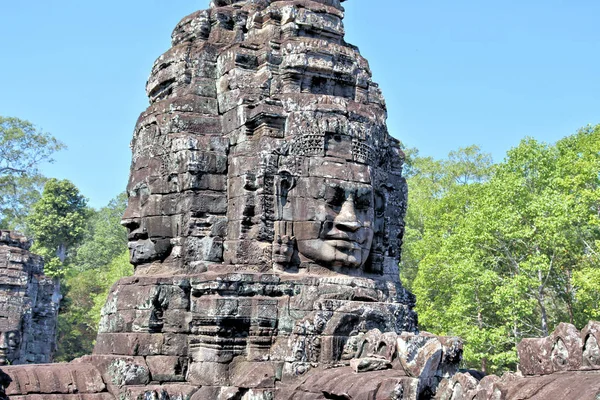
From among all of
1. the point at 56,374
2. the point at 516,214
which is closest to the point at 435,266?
the point at 516,214

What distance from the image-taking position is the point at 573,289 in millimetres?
21328

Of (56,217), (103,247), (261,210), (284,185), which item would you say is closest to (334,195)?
(284,185)

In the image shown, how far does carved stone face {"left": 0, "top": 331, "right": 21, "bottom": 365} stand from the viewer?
1995cm

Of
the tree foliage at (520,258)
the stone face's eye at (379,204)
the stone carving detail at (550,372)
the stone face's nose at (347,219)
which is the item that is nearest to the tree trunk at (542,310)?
the tree foliage at (520,258)

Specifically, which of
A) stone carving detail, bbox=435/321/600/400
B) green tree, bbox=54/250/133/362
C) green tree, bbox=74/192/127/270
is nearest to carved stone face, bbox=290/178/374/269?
stone carving detail, bbox=435/321/600/400

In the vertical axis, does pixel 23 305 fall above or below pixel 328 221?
below

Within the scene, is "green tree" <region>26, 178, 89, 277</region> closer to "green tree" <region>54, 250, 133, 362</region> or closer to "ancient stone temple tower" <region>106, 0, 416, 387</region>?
"green tree" <region>54, 250, 133, 362</region>

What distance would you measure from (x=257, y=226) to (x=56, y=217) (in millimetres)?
25999

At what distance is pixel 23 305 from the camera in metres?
21.6

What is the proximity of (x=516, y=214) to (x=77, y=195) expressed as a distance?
21274 millimetres

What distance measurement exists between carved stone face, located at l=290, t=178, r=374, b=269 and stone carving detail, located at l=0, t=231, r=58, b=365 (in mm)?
12277

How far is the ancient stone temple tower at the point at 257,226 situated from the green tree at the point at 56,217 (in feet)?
78.0

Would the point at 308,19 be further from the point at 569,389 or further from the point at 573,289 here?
the point at 573,289

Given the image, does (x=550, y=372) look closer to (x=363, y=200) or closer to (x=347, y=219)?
(x=347, y=219)
